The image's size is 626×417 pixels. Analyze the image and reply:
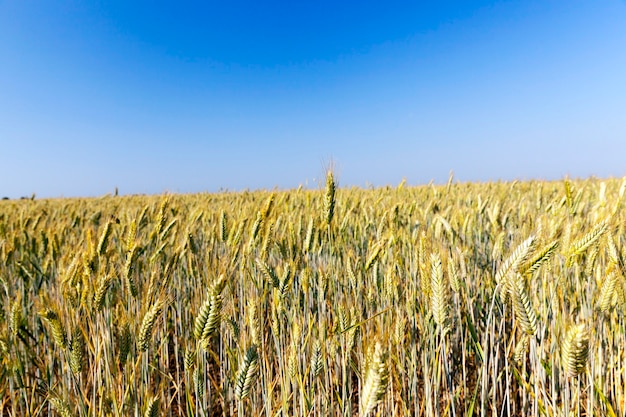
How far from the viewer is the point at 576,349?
0.69 meters

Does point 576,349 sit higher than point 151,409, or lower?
higher

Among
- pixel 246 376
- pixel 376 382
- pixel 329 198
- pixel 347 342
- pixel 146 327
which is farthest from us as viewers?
pixel 329 198

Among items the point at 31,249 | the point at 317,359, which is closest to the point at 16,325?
the point at 317,359

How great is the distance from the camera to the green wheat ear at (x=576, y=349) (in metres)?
0.69

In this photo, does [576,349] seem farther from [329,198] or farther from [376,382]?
[329,198]

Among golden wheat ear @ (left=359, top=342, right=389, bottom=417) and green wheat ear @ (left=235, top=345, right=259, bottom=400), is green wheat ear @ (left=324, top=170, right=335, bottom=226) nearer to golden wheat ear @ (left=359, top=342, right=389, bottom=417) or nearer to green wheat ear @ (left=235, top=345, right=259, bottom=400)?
green wheat ear @ (left=235, top=345, right=259, bottom=400)

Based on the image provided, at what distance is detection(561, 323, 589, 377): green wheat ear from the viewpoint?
69 cm

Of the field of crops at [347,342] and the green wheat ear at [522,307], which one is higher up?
the green wheat ear at [522,307]

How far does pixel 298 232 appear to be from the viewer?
2.01 metres

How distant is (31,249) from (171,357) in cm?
129

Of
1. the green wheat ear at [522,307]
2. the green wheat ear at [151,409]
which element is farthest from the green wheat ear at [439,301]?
the green wheat ear at [151,409]

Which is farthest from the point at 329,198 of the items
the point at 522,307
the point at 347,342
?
the point at 522,307

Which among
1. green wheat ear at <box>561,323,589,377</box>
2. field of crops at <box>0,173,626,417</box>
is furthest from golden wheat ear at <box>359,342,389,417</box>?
green wheat ear at <box>561,323,589,377</box>

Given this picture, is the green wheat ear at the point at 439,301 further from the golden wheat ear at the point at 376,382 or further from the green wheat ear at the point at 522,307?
the golden wheat ear at the point at 376,382
